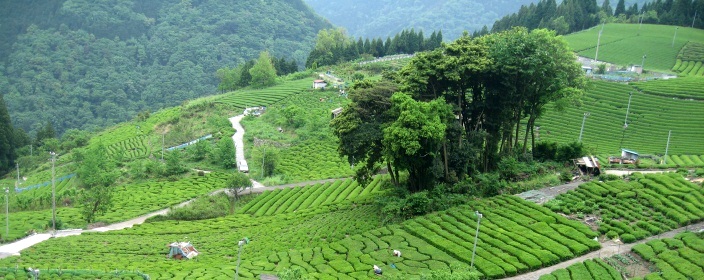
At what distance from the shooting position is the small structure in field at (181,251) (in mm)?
38406

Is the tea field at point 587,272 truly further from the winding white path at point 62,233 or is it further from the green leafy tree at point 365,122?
the winding white path at point 62,233

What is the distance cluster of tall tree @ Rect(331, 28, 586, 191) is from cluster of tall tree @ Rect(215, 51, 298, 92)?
207 ft

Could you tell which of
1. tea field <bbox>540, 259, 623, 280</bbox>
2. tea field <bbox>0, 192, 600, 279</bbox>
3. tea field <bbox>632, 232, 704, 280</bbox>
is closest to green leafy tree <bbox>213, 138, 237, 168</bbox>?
tea field <bbox>0, 192, 600, 279</bbox>

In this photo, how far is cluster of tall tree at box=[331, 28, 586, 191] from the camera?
39.7m

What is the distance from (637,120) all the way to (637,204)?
1362 inches

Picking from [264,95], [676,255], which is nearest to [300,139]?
[264,95]

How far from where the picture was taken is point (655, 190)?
132 ft

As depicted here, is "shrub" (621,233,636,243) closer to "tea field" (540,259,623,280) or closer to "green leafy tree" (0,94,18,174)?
"tea field" (540,259,623,280)

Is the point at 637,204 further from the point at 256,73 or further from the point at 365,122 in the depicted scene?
the point at 256,73

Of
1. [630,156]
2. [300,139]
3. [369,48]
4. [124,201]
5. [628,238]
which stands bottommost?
[124,201]

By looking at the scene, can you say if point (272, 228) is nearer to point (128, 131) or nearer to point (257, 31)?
point (128, 131)

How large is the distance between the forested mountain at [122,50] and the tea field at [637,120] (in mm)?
88648

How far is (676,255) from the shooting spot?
31.9m

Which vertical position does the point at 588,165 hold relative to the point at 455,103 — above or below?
below
